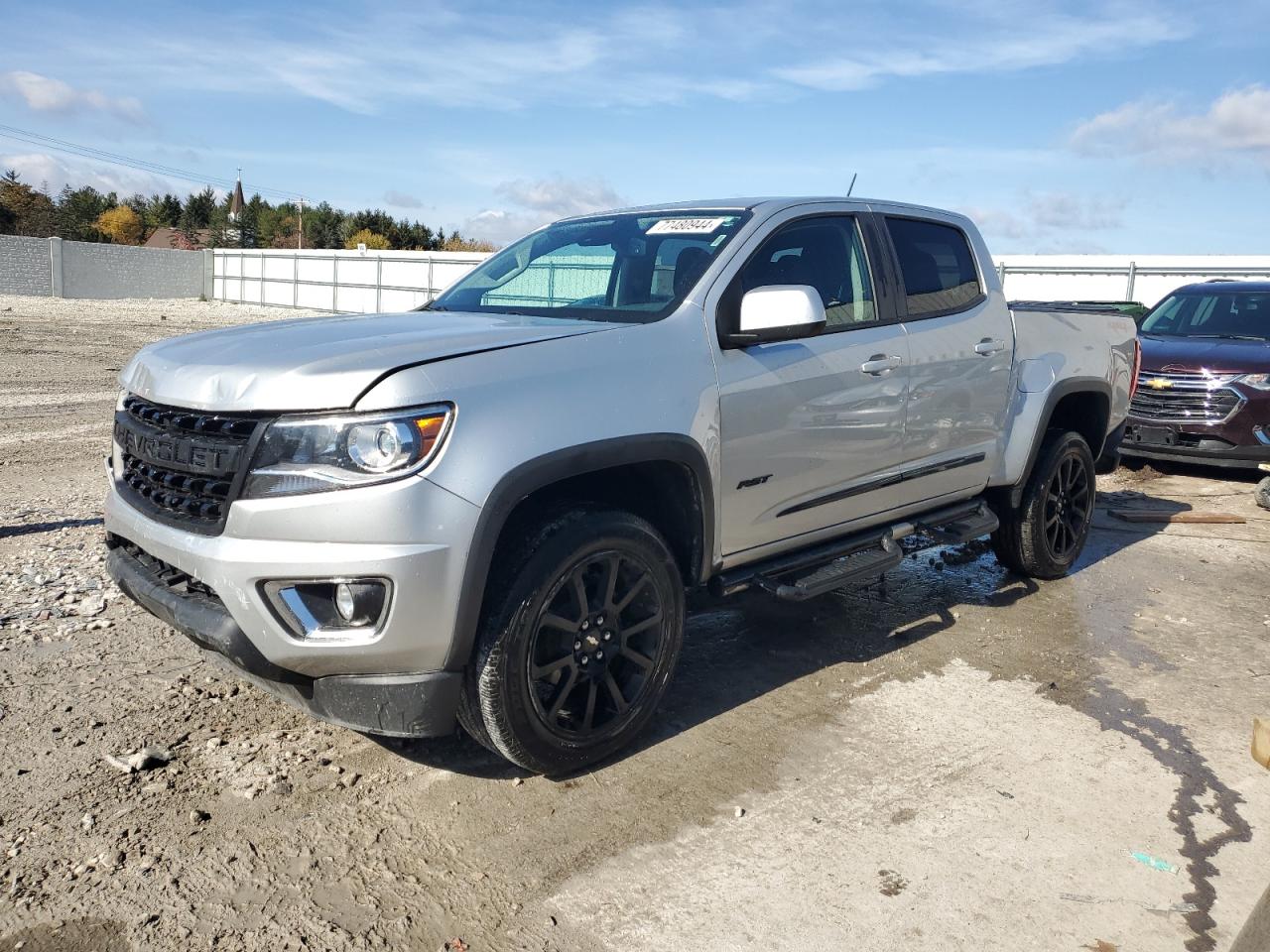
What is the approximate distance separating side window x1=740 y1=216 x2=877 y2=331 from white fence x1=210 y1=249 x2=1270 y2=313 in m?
0.75

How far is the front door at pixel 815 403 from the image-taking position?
3.94m

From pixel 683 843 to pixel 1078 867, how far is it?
3.86ft

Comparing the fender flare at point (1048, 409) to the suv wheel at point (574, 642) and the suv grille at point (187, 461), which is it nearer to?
the suv wheel at point (574, 642)

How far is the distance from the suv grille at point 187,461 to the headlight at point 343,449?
82 millimetres

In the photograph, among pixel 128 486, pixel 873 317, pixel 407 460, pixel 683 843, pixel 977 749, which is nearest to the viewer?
pixel 407 460

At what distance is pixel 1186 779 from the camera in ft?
12.3

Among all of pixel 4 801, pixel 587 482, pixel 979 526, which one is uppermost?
pixel 587 482

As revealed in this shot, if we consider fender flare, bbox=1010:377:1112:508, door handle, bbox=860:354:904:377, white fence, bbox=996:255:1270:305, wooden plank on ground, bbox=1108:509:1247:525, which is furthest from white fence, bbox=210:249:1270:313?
wooden plank on ground, bbox=1108:509:1247:525

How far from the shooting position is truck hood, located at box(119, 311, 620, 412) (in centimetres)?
303

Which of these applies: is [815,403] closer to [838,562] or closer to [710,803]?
[838,562]

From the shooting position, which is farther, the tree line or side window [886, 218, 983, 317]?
the tree line

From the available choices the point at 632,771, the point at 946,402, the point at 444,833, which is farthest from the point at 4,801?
the point at 946,402

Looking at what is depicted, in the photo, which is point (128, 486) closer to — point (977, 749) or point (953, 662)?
point (977, 749)

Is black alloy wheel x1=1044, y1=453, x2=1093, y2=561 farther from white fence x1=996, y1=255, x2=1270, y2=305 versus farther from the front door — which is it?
white fence x1=996, y1=255, x2=1270, y2=305
